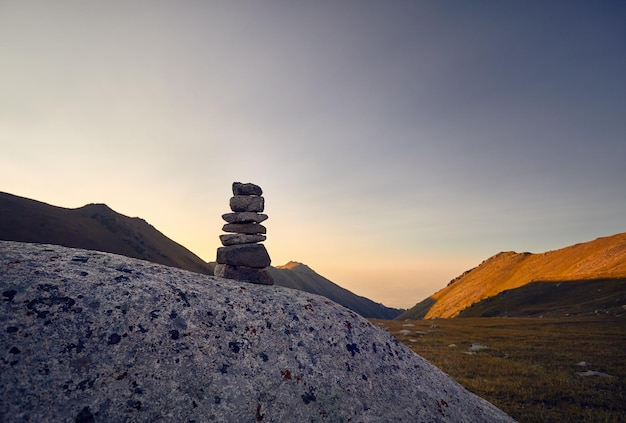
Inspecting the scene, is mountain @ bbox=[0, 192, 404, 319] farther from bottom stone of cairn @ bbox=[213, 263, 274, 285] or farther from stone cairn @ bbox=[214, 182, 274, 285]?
bottom stone of cairn @ bbox=[213, 263, 274, 285]

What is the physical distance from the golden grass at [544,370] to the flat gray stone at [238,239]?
14496 mm

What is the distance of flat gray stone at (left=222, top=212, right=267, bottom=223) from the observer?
1673 centimetres

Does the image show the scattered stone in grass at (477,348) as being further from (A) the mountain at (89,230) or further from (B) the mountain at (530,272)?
(A) the mountain at (89,230)

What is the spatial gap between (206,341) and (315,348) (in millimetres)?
3721

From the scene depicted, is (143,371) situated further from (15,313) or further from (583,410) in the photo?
(583,410)

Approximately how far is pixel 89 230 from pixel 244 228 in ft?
323

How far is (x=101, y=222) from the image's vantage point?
10400cm

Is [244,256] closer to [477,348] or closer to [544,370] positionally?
[544,370]

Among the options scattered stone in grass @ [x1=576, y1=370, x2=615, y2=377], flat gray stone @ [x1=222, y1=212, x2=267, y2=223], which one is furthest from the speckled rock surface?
scattered stone in grass @ [x1=576, y1=370, x2=615, y2=377]

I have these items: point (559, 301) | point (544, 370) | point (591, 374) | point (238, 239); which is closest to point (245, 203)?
point (238, 239)

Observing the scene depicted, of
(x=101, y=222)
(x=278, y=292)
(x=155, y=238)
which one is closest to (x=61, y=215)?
(x=101, y=222)

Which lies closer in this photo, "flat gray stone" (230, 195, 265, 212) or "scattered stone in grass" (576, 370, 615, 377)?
"flat gray stone" (230, 195, 265, 212)

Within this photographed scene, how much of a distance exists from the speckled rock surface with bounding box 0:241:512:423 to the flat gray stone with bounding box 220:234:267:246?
344 cm

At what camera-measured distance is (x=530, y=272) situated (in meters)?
137
